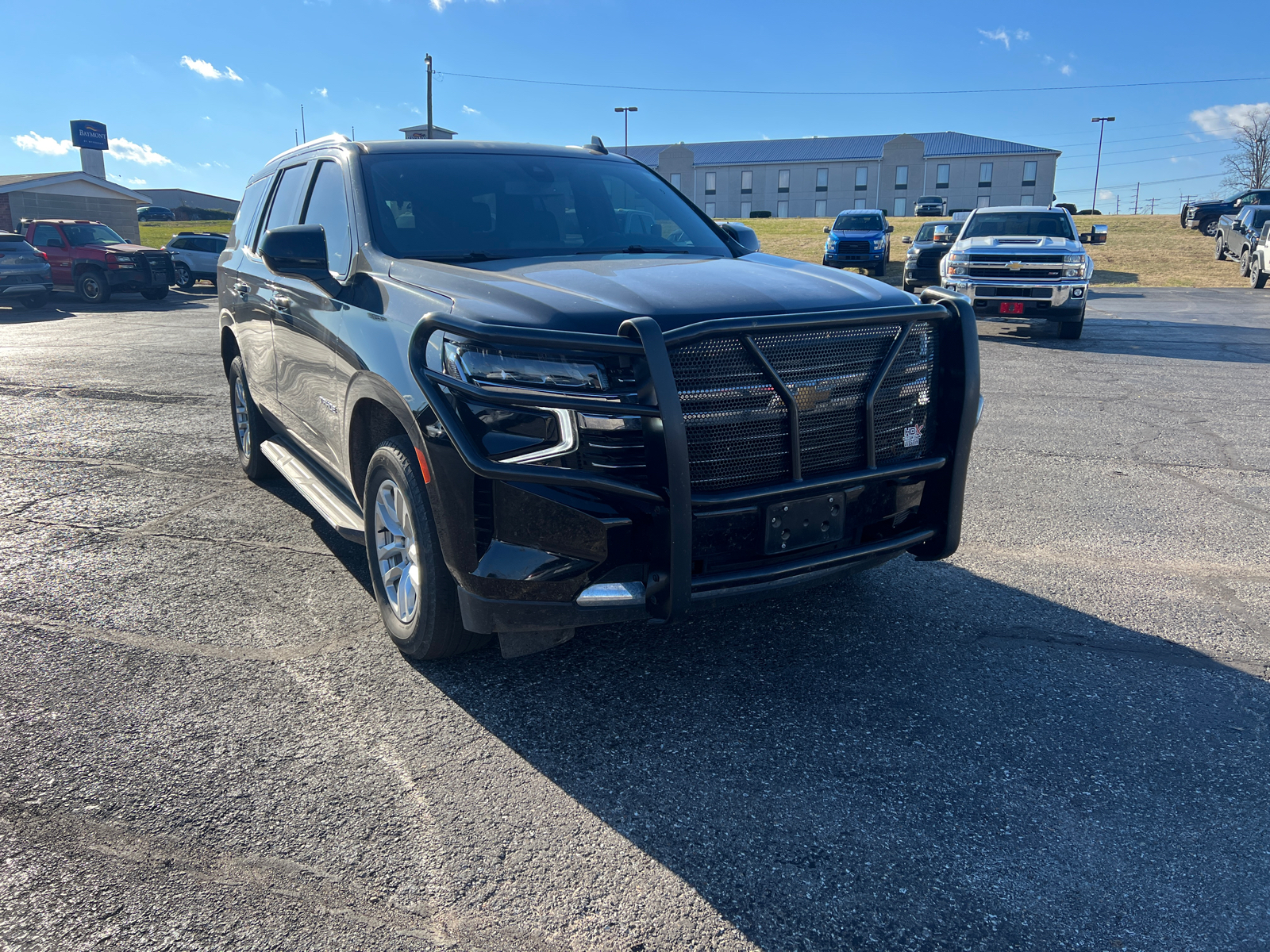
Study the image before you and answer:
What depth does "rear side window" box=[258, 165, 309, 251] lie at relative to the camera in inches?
197

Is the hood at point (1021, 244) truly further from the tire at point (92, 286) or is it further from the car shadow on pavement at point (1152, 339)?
the tire at point (92, 286)

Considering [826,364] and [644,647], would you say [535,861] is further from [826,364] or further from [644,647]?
[826,364]

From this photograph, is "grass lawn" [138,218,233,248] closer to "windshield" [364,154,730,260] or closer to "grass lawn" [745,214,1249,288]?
"grass lawn" [745,214,1249,288]

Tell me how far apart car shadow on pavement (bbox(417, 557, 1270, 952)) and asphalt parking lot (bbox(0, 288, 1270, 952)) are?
0.04 ft

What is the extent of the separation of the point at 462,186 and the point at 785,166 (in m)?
94.6

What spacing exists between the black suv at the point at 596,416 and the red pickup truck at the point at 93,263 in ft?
72.8

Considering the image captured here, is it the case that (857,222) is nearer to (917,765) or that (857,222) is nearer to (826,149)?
(917,765)

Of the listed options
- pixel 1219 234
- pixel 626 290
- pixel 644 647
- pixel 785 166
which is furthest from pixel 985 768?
pixel 785 166

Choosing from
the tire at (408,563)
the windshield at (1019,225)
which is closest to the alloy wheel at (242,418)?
the tire at (408,563)

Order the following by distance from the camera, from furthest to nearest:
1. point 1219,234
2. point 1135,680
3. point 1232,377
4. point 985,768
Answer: point 1219,234 < point 1232,377 < point 1135,680 < point 985,768

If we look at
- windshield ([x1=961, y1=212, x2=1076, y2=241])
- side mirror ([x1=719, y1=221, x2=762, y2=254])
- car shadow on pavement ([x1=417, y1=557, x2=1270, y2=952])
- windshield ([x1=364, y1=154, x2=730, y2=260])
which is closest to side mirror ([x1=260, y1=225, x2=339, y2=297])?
windshield ([x1=364, y1=154, x2=730, y2=260])

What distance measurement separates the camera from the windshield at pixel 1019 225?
596 inches

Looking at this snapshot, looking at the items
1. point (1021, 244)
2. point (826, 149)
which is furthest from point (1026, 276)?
point (826, 149)

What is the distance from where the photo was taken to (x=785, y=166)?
92.9m
